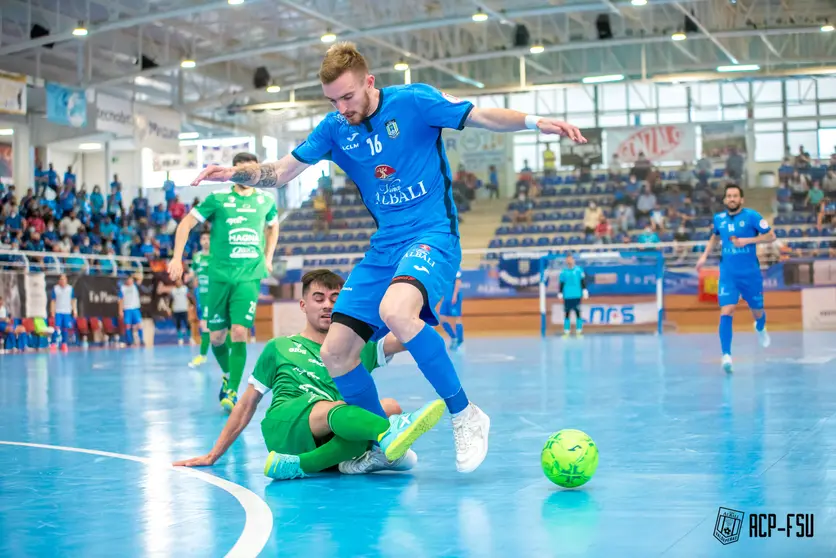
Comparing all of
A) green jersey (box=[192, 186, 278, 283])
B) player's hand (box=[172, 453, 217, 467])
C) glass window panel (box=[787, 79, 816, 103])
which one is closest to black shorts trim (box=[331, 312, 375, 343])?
player's hand (box=[172, 453, 217, 467])

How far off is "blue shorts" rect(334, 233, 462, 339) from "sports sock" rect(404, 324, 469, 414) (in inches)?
7.1

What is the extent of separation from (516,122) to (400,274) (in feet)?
2.88

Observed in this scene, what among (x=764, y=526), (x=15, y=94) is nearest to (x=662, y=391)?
(x=764, y=526)

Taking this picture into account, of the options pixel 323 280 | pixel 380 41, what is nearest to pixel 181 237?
pixel 323 280

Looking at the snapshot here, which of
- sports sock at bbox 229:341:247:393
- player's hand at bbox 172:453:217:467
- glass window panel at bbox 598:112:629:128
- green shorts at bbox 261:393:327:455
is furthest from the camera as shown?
glass window panel at bbox 598:112:629:128

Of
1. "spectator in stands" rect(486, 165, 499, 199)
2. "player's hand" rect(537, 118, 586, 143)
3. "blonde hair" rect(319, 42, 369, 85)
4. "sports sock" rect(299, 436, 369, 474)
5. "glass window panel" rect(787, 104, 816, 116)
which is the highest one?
"glass window panel" rect(787, 104, 816, 116)

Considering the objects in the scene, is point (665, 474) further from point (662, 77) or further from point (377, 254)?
point (662, 77)

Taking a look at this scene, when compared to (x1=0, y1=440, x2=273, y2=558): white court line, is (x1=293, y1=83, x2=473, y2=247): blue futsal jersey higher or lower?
higher

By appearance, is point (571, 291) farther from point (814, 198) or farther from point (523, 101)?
point (523, 101)

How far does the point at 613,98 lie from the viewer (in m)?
46.5

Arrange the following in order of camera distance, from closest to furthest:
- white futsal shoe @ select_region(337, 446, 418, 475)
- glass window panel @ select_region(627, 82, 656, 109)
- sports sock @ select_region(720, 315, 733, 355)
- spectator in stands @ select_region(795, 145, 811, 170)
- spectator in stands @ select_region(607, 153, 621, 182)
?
white futsal shoe @ select_region(337, 446, 418, 475) → sports sock @ select_region(720, 315, 733, 355) → spectator in stands @ select_region(795, 145, 811, 170) → spectator in stands @ select_region(607, 153, 621, 182) → glass window panel @ select_region(627, 82, 656, 109)

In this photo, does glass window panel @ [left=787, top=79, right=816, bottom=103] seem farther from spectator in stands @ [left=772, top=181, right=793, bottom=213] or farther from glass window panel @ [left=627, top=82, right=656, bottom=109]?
spectator in stands @ [left=772, top=181, right=793, bottom=213]

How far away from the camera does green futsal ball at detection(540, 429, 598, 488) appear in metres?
4.20

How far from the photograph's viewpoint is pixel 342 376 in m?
4.82
